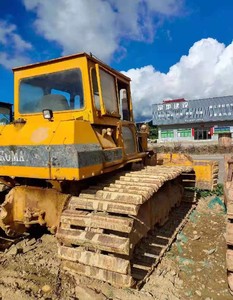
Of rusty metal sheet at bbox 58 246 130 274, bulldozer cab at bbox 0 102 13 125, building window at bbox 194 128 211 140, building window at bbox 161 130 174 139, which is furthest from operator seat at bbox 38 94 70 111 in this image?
building window at bbox 161 130 174 139

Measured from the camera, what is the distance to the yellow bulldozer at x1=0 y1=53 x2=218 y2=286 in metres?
3.42

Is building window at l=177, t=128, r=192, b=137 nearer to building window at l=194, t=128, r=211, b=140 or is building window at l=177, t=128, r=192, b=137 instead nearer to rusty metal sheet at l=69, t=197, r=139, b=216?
building window at l=194, t=128, r=211, b=140

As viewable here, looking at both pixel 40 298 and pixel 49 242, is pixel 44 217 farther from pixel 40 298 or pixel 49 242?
pixel 40 298

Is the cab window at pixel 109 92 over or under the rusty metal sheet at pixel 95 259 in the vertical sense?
over

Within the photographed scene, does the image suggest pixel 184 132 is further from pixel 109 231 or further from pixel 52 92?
pixel 109 231

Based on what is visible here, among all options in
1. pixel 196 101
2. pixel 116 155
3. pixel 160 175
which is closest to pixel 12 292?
pixel 116 155

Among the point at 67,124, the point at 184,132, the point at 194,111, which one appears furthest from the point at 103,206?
the point at 184,132

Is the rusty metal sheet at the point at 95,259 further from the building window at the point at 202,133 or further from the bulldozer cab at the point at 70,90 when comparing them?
the building window at the point at 202,133

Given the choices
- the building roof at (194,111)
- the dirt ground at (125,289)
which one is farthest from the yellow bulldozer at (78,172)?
the building roof at (194,111)

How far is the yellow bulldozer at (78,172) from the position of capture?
3418mm

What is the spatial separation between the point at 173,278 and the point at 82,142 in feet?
6.94

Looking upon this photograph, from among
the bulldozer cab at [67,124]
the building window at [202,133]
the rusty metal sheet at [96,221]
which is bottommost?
the rusty metal sheet at [96,221]

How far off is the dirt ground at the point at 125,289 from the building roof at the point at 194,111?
134ft

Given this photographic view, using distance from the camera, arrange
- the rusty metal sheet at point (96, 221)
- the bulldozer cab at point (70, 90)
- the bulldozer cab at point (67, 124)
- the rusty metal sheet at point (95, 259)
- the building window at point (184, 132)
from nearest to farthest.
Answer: the rusty metal sheet at point (95, 259)
the rusty metal sheet at point (96, 221)
the bulldozer cab at point (67, 124)
the bulldozer cab at point (70, 90)
the building window at point (184, 132)
